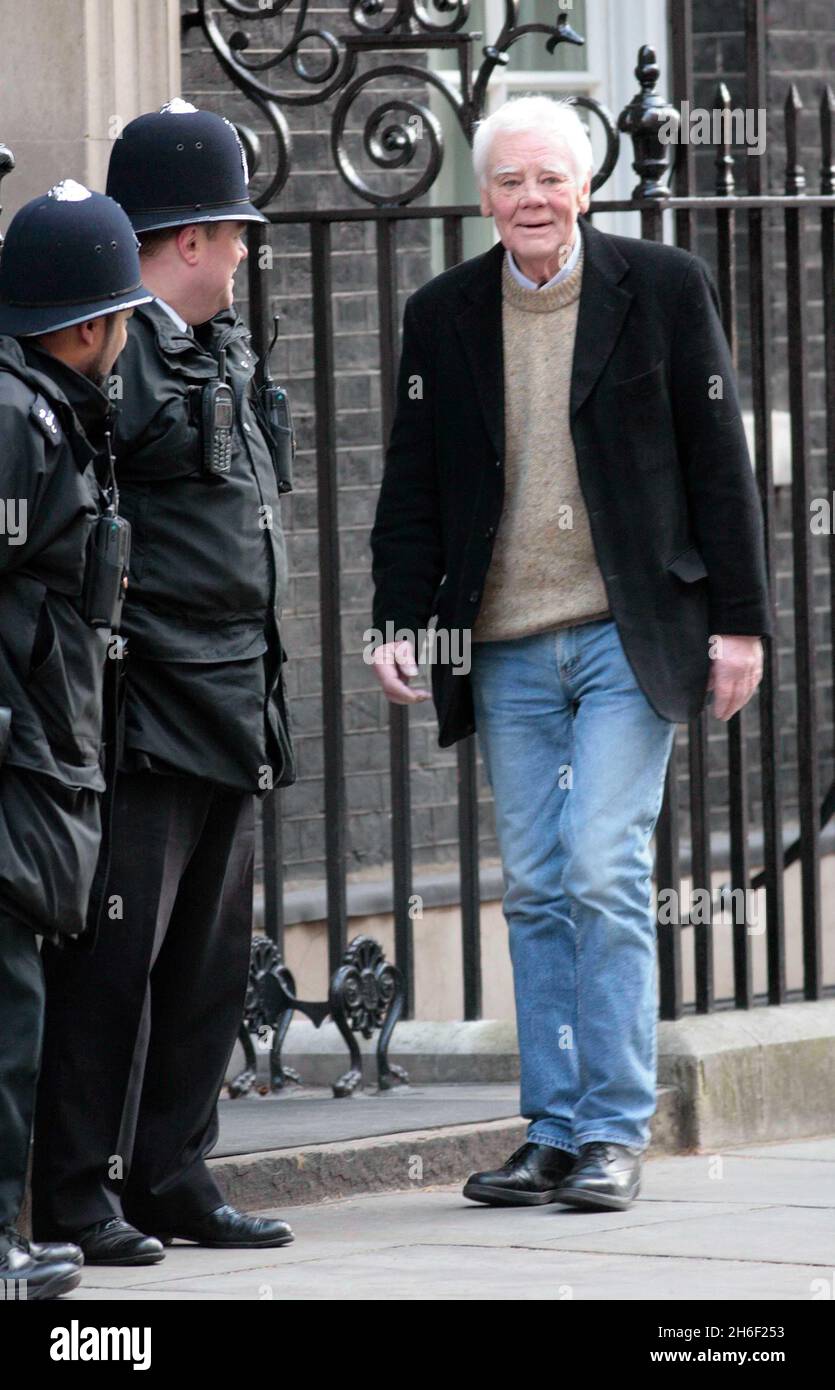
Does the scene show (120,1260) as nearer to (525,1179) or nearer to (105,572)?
(525,1179)

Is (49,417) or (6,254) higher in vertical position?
(6,254)

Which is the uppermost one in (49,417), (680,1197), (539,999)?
(49,417)

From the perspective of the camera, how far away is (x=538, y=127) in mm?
5258

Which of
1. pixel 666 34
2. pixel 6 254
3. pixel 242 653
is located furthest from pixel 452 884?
pixel 6 254

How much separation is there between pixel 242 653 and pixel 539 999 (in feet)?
3.27

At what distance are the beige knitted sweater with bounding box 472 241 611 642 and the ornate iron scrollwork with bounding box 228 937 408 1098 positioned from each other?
1.05m

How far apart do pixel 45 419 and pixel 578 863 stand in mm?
1482

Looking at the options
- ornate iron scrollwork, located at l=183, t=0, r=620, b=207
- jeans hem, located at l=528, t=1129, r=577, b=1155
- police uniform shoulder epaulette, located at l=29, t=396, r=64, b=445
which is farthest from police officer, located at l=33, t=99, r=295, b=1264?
ornate iron scrollwork, located at l=183, t=0, r=620, b=207

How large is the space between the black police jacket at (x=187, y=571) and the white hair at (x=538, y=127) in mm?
783

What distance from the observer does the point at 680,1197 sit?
552cm

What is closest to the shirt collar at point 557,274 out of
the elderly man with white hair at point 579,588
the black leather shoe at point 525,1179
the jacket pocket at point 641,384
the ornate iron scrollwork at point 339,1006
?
the elderly man with white hair at point 579,588

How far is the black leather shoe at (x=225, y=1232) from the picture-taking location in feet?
16.1
